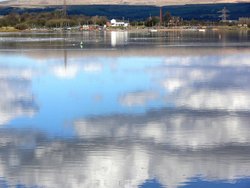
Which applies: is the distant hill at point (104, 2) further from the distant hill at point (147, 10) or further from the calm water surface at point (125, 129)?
the calm water surface at point (125, 129)

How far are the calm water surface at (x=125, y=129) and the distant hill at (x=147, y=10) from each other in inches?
5626

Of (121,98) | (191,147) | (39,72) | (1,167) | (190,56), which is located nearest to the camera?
(1,167)

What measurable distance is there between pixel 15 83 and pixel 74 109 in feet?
14.5

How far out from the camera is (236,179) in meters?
6.63

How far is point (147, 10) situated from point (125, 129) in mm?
160310

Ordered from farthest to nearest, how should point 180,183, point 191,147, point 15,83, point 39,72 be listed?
point 39,72 → point 15,83 → point 191,147 → point 180,183

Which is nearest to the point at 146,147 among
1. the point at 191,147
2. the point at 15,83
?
the point at 191,147

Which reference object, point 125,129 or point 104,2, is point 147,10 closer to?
point 104,2

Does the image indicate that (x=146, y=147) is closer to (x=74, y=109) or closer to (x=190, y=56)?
(x=74, y=109)

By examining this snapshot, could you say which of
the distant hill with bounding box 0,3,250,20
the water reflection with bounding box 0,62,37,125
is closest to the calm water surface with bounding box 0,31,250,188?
the water reflection with bounding box 0,62,37,125

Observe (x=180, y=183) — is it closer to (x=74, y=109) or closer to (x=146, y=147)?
(x=146, y=147)

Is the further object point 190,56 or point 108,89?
point 190,56

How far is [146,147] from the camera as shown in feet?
26.2

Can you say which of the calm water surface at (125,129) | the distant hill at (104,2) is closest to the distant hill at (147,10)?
the distant hill at (104,2)
